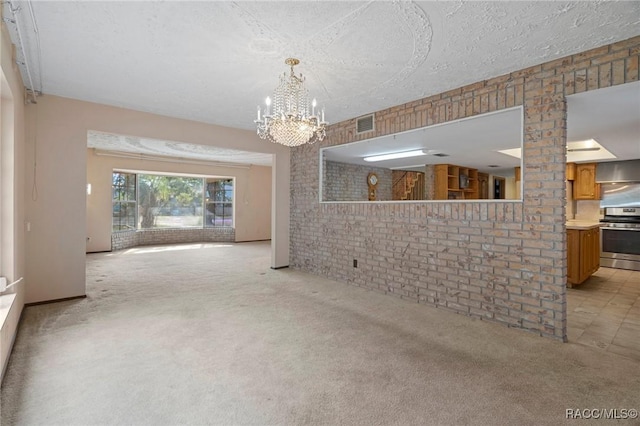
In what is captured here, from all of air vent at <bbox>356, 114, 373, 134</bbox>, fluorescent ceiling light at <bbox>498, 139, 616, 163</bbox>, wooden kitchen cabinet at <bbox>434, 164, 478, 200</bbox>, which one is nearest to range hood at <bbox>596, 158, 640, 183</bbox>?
fluorescent ceiling light at <bbox>498, 139, 616, 163</bbox>

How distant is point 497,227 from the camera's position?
312cm

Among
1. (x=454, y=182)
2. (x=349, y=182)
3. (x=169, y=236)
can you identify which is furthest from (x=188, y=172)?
(x=454, y=182)

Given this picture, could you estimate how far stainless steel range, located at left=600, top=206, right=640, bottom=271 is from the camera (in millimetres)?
5660

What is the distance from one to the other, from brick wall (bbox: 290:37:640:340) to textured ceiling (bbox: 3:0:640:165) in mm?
191

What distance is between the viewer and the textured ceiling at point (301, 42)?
82.1 inches

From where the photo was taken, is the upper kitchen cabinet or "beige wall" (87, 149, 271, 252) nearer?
the upper kitchen cabinet

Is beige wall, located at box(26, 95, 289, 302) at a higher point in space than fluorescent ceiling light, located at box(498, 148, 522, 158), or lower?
lower

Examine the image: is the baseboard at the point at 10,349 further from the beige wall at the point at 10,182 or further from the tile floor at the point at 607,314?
the tile floor at the point at 607,314

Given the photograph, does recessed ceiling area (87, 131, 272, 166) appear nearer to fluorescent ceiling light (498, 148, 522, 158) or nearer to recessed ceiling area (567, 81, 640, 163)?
fluorescent ceiling light (498, 148, 522, 158)

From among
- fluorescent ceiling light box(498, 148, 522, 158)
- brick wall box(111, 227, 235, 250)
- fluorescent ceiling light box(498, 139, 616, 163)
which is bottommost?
brick wall box(111, 227, 235, 250)

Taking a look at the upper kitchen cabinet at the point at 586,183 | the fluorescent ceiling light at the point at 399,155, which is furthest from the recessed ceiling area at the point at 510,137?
the upper kitchen cabinet at the point at 586,183

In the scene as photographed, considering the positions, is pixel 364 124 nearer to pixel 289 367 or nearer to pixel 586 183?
pixel 289 367

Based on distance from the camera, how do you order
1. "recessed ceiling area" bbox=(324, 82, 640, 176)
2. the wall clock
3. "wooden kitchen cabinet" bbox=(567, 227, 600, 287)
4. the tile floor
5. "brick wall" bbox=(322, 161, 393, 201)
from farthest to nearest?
the wall clock → "brick wall" bbox=(322, 161, 393, 201) → "wooden kitchen cabinet" bbox=(567, 227, 600, 287) → "recessed ceiling area" bbox=(324, 82, 640, 176) → the tile floor

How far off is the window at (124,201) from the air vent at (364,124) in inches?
260
